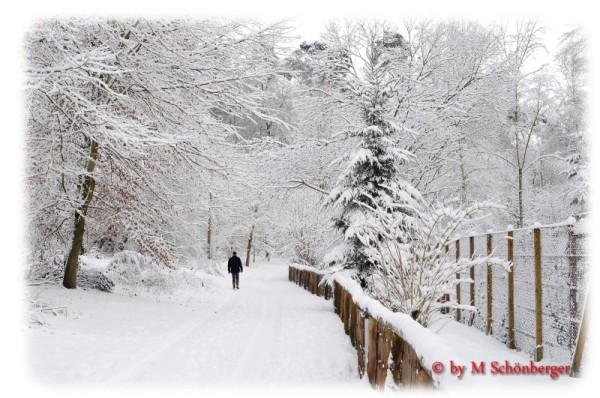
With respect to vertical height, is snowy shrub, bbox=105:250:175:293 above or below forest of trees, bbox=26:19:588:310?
below

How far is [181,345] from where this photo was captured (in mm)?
7969

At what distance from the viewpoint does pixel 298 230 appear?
2717 cm

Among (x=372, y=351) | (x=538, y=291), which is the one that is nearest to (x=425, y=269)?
(x=372, y=351)

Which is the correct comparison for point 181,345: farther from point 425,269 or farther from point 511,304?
point 511,304

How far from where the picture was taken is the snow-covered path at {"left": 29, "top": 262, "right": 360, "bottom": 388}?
6102 millimetres

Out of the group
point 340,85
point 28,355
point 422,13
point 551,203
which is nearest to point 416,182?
point 340,85

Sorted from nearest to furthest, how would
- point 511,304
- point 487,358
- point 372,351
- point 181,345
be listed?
point 372,351, point 487,358, point 181,345, point 511,304

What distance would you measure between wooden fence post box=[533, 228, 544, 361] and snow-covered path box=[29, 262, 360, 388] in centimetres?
274

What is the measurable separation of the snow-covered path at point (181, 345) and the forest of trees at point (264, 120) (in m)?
1.58

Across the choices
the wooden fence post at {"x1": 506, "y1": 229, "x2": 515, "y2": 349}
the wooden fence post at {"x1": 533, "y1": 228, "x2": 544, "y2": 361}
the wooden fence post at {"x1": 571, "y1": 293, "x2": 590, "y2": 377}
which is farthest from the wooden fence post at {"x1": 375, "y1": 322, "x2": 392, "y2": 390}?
the wooden fence post at {"x1": 506, "y1": 229, "x2": 515, "y2": 349}

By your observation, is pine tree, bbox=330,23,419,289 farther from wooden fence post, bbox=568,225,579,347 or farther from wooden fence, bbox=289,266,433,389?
wooden fence post, bbox=568,225,579,347

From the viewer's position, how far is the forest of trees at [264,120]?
25.0 ft

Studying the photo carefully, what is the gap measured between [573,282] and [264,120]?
11.7m

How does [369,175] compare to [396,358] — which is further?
[369,175]
